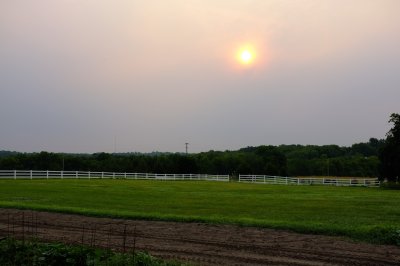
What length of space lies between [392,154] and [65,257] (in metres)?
56.6

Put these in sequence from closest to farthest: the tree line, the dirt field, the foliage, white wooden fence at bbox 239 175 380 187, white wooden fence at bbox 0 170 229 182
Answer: the foliage, the dirt field, white wooden fence at bbox 0 170 229 182, white wooden fence at bbox 239 175 380 187, the tree line

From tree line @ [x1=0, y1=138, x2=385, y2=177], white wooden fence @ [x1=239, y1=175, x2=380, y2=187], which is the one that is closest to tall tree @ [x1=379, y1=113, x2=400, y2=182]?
white wooden fence @ [x1=239, y1=175, x2=380, y2=187]

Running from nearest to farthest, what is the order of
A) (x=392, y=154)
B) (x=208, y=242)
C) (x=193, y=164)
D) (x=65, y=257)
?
1. (x=65, y=257)
2. (x=208, y=242)
3. (x=392, y=154)
4. (x=193, y=164)

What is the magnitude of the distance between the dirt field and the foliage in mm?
994

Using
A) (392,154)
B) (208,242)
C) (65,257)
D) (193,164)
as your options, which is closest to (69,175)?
(193,164)

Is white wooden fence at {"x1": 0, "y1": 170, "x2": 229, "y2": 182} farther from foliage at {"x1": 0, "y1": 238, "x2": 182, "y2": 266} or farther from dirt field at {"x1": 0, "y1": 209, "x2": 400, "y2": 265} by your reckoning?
foliage at {"x1": 0, "y1": 238, "x2": 182, "y2": 266}

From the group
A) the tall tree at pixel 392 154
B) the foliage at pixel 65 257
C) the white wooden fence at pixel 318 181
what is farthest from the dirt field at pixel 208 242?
the white wooden fence at pixel 318 181

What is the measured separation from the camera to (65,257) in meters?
10.3

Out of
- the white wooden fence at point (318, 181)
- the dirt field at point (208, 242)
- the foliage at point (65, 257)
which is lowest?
the white wooden fence at point (318, 181)

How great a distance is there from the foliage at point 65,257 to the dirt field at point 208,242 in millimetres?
994

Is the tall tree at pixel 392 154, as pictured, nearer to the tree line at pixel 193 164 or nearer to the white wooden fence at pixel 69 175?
the tree line at pixel 193 164

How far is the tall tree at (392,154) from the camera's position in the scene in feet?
199

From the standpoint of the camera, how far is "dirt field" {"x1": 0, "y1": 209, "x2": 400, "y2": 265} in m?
Result: 11.4

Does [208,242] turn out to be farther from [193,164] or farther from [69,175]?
[193,164]
